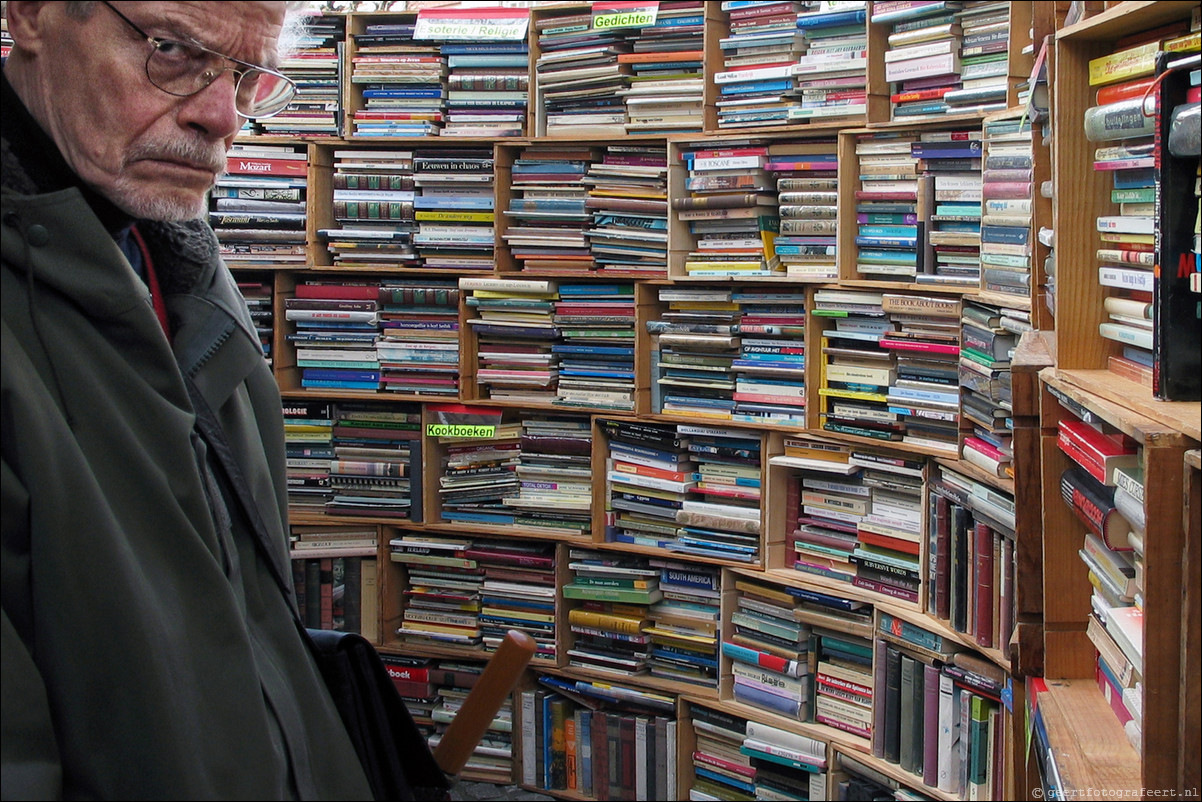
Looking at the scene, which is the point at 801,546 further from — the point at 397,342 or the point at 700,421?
the point at 397,342

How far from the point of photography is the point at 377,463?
14.1 feet

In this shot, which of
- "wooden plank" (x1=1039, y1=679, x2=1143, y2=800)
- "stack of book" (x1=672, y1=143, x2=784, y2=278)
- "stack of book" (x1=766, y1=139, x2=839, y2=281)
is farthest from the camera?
"stack of book" (x1=672, y1=143, x2=784, y2=278)

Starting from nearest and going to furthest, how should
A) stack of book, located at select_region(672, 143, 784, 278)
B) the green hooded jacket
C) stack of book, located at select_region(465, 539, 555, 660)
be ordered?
1. the green hooded jacket
2. stack of book, located at select_region(672, 143, 784, 278)
3. stack of book, located at select_region(465, 539, 555, 660)

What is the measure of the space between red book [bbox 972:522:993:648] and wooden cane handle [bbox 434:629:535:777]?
208 centimetres

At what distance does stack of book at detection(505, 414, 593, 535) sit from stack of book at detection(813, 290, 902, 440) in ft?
3.04

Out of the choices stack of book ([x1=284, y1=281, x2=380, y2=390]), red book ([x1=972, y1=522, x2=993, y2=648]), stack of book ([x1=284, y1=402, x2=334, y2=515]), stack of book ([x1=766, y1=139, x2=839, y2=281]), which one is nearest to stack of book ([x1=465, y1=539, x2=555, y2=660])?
stack of book ([x1=284, y1=402, x2=334, y2=515])

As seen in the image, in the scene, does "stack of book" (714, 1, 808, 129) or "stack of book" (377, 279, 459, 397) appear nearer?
"stack of book" (714, 1, 808, 129)

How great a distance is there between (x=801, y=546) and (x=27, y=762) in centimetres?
309

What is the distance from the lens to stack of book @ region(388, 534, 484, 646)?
14.1 feet

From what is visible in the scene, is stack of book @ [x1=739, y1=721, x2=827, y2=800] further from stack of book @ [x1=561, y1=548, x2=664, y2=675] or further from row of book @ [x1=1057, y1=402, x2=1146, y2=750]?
row of book @ [x1=1057, y1=402, x2=1146, y2=750]

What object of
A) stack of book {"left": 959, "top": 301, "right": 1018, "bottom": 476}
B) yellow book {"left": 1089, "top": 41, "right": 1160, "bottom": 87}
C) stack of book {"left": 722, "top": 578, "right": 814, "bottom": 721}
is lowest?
stack of book {"left": 722, "top": 578, "right": 814, "bottom": 721}

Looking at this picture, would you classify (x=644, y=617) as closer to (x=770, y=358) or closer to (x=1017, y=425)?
(x=770, y=358)

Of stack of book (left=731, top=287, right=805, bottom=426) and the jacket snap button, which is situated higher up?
the jacket snap button

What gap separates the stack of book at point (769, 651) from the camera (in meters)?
3.72
